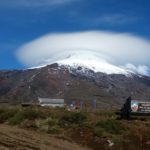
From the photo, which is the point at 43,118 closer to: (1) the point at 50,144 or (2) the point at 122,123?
(2) the point at 122,123

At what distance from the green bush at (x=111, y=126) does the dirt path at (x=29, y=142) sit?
4.73 metres

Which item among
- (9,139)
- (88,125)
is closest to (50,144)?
(9,139)

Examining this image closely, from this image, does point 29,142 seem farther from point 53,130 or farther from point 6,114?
point 6,114

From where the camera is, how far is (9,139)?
26.7 metres

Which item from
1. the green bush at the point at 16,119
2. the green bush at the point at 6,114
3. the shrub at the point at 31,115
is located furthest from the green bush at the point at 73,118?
the green bush at the point at 6,114

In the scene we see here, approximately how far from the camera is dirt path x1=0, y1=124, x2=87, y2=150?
25127 millimetres

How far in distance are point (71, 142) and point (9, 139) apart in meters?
5.73

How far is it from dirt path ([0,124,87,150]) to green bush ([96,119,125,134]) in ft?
15.5

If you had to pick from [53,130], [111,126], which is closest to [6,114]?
[53,130]

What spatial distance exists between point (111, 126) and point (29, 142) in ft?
33.2

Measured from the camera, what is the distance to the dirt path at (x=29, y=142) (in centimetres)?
2513

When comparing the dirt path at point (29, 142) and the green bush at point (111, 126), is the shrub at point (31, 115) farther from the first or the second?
the dirt path at point (29, 142)

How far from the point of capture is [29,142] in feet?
88.7

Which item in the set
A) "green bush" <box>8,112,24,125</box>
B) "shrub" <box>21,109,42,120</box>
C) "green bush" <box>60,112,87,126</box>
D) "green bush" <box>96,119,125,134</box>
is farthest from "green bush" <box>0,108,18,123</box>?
"green bush" <box>96,119,125,134</box>
